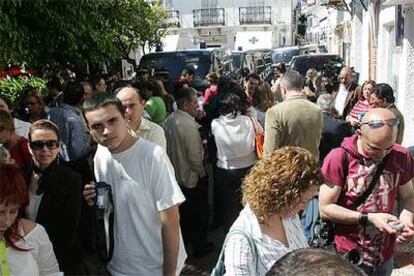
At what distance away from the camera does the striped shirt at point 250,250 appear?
2.14 meters

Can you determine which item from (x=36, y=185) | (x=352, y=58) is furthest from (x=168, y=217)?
(x=352, y=58)

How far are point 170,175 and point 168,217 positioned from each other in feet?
0.69

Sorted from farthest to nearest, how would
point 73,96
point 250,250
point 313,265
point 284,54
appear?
1. point 284,54
2. point 73,96
3. point 250,250
4. point 313,265

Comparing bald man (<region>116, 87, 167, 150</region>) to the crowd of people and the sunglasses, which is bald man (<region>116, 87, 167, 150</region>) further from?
the sunglasses

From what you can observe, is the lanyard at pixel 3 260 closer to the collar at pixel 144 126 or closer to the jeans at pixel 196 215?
the collar at pixel 144 126

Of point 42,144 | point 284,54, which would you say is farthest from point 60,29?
point 284,54

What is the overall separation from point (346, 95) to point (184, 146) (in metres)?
3.46

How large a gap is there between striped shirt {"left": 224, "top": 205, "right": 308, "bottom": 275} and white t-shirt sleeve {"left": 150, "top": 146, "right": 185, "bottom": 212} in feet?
1.52

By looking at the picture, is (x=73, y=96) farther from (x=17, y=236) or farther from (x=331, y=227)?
(x=331, y=227)

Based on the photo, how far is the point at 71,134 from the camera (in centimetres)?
495

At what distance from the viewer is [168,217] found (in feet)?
8.77

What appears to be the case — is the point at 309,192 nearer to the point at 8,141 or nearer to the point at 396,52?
the point at 8,141

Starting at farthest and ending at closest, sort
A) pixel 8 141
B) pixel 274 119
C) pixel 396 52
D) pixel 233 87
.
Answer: pixel 396 52 < pixel 233 87 < pixel 274 119 < pixel 8 141

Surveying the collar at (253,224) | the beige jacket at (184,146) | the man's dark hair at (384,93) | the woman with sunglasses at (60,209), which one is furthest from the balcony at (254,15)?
the collar at (253,224)
